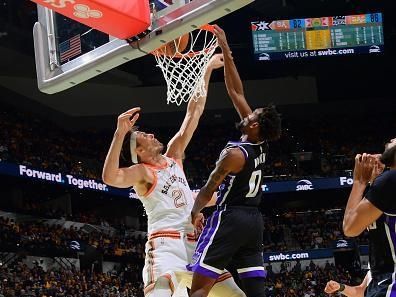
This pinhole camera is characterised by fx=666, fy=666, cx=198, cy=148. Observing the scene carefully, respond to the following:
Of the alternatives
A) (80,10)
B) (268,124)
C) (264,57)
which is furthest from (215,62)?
(264,57)

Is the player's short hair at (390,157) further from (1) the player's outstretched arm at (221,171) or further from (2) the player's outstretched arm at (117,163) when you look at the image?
(2) the player's outstretched arm at (117,163)

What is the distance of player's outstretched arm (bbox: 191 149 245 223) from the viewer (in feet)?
14.0

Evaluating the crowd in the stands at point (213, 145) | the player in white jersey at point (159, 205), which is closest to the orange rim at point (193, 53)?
the player in white jersey at point (159, 205)

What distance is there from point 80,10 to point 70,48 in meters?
0.55

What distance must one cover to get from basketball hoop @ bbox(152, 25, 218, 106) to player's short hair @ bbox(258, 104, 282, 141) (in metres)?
1.21

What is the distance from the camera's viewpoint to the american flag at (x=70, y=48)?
488cm

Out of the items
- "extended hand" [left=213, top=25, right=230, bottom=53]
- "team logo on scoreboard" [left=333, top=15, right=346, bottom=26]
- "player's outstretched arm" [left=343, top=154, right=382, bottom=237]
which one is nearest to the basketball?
"extended hand" [left=213, top=25, right=230, bottom=53]

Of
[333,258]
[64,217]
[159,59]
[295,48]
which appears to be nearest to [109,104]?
[64,217]

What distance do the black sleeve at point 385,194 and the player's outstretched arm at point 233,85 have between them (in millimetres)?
1710

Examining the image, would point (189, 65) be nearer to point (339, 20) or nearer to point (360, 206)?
point (360, 206)

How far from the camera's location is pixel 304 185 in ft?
79.2

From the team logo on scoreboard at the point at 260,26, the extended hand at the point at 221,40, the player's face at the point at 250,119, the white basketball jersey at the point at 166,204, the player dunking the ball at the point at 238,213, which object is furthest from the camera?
the team logo on scoreboard at the point at 260,26

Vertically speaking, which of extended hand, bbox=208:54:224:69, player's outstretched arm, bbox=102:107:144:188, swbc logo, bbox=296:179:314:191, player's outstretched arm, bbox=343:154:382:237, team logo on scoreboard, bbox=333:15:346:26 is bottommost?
swbc logo, bbox=296:179:314:191

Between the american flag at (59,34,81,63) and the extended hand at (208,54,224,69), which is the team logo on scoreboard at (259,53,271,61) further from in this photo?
the american flag at (59,34,81,63)
